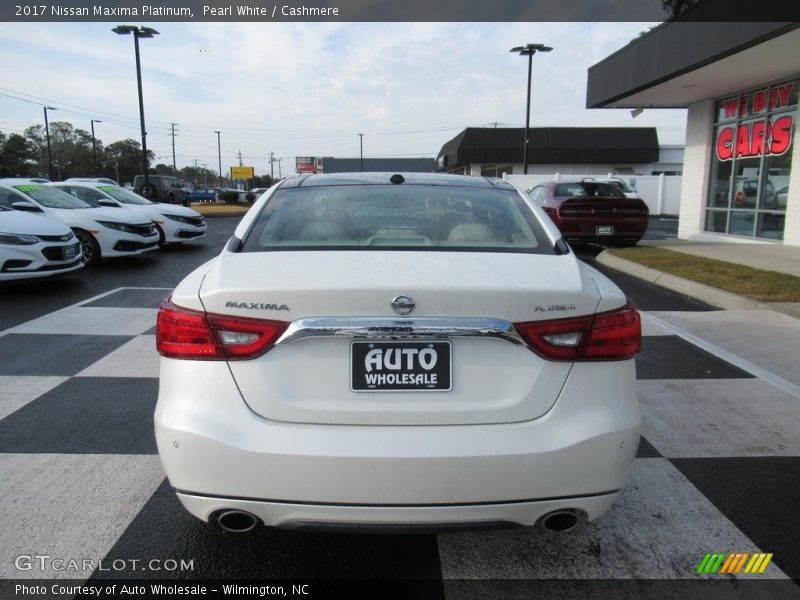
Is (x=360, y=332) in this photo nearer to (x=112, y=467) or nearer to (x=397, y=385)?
(x=397, y=385)

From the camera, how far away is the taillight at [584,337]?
2047 millimetres

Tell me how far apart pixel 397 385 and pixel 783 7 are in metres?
10.2

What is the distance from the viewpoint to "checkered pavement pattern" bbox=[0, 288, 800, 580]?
7.98ft

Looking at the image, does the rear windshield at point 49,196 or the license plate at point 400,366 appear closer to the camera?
the license plate at point 400,366

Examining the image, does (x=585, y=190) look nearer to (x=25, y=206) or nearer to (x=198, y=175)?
(x=25, y=206)

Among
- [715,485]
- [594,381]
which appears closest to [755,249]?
[715,485]

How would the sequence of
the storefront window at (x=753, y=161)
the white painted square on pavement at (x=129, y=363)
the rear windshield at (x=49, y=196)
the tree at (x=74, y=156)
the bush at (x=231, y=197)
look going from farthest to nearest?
the tree at (x=74, y=156), the bush at (x=231, y=197), the storefront window at (x=753, y=161), the rear windshield at (x=49, y=196), the white painted square on pavement at (x=129, y=363)

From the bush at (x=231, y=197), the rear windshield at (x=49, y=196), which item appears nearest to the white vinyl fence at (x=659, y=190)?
the bush at (x=231, y=197)

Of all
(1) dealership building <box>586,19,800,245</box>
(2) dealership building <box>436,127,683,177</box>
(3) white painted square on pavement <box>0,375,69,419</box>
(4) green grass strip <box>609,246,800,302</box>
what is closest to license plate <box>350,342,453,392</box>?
(3) white painted square on pavement <box>0,375,69,419</box>

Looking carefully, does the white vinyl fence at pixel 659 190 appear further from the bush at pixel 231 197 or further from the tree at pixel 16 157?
the tree at pixel 16 157

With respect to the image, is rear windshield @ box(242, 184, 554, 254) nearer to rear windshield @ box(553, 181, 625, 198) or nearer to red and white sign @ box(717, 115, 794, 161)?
rear windshield @ box(553, 181, 625, 198)

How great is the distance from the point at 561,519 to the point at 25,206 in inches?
373

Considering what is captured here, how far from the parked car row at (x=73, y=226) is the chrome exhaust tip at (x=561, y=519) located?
7.83 m

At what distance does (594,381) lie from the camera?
6.86ft
